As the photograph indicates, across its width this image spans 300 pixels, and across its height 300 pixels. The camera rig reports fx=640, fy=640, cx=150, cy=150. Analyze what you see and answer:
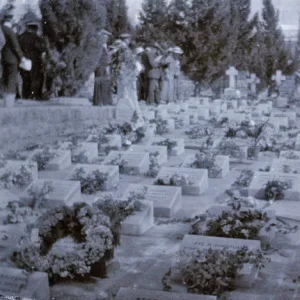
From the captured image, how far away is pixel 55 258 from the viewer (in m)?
5.23

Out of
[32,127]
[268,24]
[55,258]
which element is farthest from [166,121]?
[55,258]

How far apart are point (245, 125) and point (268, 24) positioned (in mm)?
2218

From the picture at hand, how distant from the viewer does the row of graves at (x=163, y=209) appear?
5.03m

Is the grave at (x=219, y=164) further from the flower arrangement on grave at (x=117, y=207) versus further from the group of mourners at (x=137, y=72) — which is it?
the flower arrangement on grave at (x=117, y=207)

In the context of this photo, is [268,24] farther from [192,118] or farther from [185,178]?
[192,118]

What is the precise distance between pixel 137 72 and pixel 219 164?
4.71 feet

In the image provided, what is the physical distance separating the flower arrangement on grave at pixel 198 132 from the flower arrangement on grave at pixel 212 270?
3021mm

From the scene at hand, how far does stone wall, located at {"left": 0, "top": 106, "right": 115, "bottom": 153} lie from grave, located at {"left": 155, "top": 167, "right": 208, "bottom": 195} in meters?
1.11

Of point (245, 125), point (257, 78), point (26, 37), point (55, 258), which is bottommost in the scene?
point (55, 258)

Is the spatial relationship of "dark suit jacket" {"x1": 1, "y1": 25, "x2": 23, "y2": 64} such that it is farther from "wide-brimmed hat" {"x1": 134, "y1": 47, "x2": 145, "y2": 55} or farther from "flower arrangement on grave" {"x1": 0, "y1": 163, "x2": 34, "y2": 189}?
"wide-brimmed hat" {"x1": 134, "y1": 47, "x2": 145, "y2": 55}

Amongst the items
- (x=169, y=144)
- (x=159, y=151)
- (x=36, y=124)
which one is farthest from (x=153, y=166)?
(x=36, y=124)

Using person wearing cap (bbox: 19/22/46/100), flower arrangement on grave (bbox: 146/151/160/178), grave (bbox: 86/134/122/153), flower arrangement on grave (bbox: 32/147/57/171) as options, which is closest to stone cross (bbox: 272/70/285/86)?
flower arrangement on grave (bbox: 146/151/160/178)

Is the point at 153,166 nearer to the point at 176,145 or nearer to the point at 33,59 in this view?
the point at 176,145

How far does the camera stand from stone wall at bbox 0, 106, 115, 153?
698 cm
